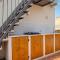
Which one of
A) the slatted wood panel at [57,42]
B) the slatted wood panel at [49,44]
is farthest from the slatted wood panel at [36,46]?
the slatted wood panel at [57,42]

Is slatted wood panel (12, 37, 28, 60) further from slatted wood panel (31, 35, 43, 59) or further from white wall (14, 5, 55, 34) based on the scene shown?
white wall (14, 5, 55, 34)

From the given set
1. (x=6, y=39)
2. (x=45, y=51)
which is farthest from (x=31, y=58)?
(x=6, y=39)

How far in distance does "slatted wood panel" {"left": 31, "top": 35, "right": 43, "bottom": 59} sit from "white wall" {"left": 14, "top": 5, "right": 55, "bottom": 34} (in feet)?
4.81

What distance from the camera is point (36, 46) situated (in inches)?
167

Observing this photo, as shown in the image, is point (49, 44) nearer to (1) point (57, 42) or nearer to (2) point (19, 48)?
(1) point (57, 42)

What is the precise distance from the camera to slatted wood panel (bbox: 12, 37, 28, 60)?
3535 mm

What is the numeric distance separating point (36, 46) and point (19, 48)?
0.82 meters

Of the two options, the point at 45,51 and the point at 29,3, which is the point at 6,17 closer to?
the point at 29,3

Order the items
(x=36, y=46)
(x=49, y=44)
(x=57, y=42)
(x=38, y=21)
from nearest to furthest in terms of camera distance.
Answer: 1. (x=36, y=46)
2. (x=49, y=44)
3. (x=57, y=42)
4. (x=38, y=21)

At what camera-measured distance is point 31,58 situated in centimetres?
404

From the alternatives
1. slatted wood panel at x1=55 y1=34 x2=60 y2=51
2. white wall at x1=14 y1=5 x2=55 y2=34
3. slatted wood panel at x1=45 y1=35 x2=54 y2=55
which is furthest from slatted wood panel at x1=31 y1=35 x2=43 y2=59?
white wall at x1=14 y1=5 x2=55 y2=34

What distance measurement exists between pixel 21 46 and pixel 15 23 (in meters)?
0.96

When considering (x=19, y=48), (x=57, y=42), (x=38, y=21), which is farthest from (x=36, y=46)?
(x=38, y=21)

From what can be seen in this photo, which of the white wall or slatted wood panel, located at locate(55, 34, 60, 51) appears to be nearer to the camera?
slatted wood panel, located at locate(55, 34, 60, 51)
